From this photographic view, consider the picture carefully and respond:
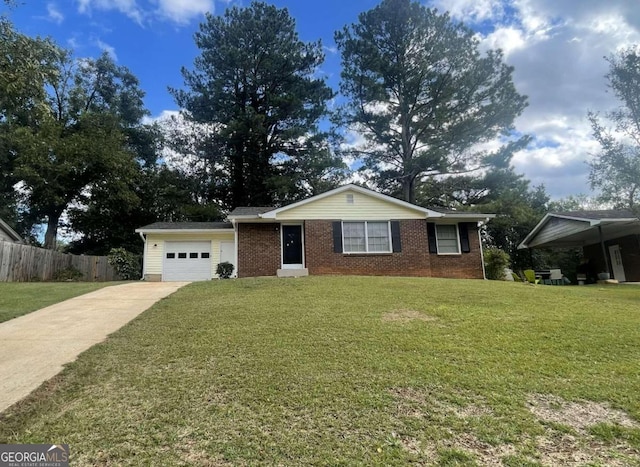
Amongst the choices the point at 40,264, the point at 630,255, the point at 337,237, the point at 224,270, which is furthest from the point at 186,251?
the point at 630,255

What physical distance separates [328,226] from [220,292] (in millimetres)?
6734

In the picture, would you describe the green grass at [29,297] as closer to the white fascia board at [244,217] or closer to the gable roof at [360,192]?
the white fascia board at [244,217]

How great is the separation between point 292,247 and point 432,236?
20.5ft

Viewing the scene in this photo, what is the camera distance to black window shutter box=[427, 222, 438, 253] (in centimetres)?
1648

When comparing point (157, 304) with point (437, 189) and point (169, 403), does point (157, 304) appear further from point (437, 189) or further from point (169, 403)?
point (437, 189)

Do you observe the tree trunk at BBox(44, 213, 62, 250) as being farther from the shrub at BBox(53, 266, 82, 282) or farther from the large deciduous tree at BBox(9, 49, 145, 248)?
the shrub at BBox(53, 266, 82, 282)

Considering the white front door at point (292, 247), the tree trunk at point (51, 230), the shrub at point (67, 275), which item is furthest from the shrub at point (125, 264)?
the tree trunk at point (51, 230)

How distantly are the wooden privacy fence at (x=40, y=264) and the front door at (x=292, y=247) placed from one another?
10.4m

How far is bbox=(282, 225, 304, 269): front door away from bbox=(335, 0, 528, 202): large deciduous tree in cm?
1371

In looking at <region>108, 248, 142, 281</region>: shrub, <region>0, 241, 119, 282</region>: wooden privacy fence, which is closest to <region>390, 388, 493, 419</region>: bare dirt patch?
<region>0, 241, 119, 282</region>: wooden privacy fence

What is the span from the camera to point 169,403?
3.53 meters

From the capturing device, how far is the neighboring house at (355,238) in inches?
611

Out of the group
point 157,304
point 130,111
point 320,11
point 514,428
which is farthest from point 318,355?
point 130,111

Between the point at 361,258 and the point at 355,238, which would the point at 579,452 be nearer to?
the point at 361,258
